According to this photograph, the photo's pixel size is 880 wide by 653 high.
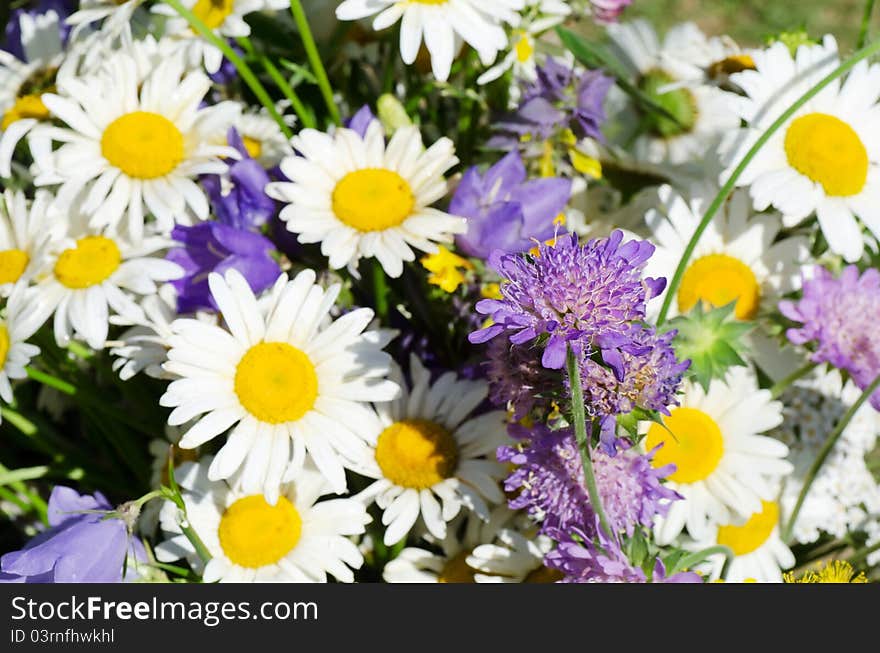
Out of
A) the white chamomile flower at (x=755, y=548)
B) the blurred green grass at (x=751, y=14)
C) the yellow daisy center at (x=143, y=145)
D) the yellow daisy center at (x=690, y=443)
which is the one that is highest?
the blurred green grass at (x=751, y=14)

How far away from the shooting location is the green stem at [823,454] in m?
0.69

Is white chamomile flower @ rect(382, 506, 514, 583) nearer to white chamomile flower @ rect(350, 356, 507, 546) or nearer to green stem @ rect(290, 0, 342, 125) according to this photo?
white chamomile flower @ rect(350, 356, 507, 546)

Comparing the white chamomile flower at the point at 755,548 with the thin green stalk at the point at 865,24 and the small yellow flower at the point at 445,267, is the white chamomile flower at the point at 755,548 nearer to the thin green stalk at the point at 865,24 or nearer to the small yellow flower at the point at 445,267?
the small yellow flower at the point at 445,267

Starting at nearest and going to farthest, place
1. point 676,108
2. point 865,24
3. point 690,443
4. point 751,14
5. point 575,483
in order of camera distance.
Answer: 1. point 575,483
2. point 690,443
3. point 865,24
4. point 676,108
5. point 751,14

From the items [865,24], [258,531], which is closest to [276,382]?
[258,531]

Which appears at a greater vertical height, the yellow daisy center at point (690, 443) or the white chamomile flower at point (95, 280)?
the white chamomile flower at point (95, 280)

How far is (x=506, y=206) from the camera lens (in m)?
0.71

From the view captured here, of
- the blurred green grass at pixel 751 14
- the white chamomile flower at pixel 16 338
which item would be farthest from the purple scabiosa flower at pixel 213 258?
the blurred green grass at pixel 751 14

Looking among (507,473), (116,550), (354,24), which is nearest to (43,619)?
(116,550)

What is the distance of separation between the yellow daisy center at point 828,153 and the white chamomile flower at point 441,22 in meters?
0.23

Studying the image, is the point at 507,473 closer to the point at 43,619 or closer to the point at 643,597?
the point at 643,597

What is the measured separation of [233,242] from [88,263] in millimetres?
113

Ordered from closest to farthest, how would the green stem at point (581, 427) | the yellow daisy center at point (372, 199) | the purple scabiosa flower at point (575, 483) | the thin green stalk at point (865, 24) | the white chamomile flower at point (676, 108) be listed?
the green stem at point (581, 427)
the purple scabiosa flower at point (575, 483)
the yellow daisy center at point (372, 199)
the thin green stalk at point (865, 24)
the white chamomile flower at point (676, 108)

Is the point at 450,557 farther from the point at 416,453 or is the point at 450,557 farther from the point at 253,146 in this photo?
the point at 253,146
